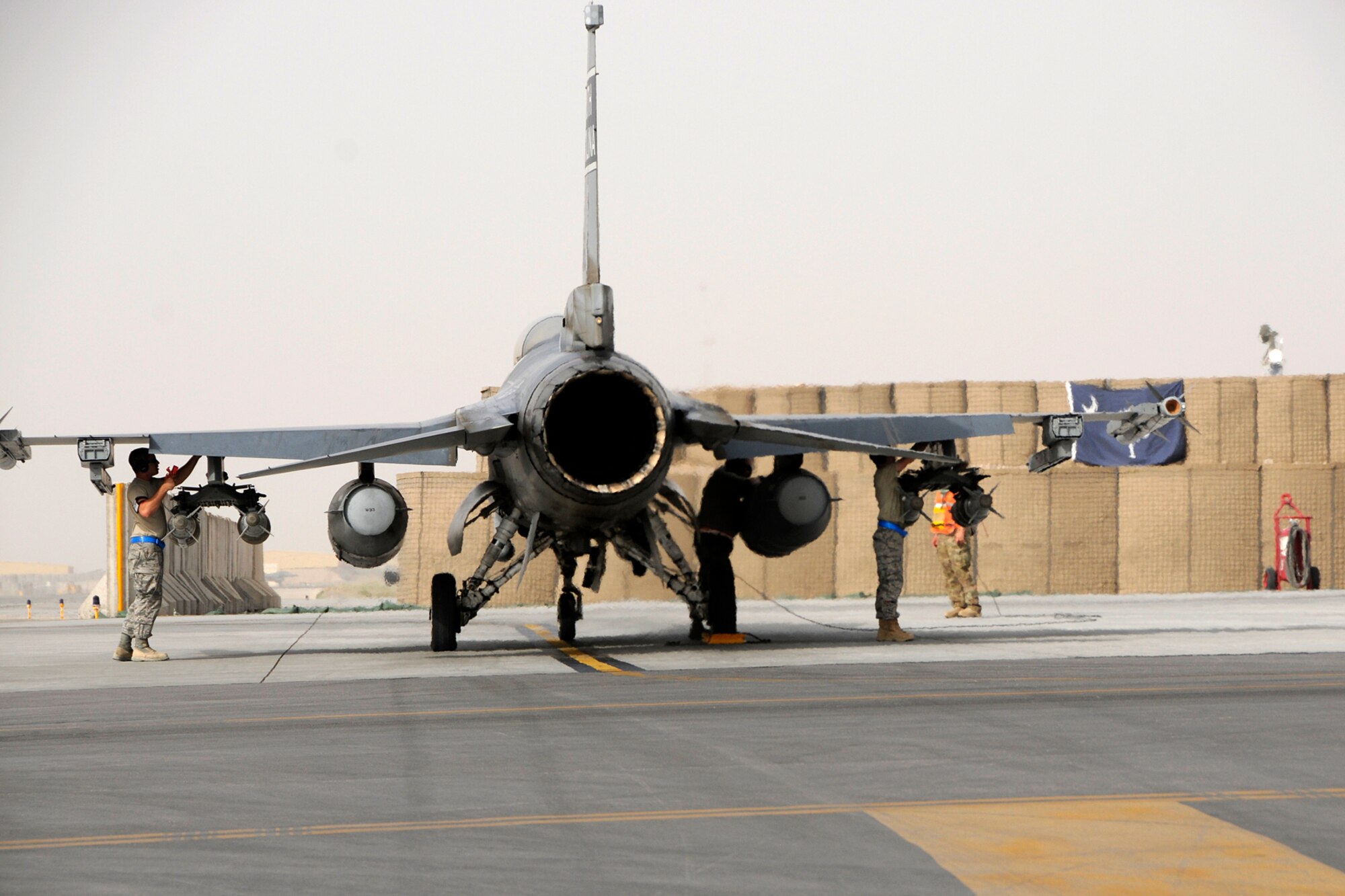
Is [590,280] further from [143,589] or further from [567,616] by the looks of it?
[143,589]

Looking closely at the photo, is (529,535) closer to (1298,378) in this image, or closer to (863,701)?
(863,701)

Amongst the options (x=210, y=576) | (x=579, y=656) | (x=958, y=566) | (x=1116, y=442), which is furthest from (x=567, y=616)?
(x=210, y=576)

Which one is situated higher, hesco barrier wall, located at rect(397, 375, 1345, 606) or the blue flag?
the blue flag

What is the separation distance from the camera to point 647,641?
62.7ft

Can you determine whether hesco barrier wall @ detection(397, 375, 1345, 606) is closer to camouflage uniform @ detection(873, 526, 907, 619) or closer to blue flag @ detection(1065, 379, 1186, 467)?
blue flag @ detection(1065, 379, 1186, 467)

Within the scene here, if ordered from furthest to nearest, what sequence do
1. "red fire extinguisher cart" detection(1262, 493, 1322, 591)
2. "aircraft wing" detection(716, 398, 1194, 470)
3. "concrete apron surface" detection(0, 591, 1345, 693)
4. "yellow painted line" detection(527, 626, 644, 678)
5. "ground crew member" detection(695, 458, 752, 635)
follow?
"red fire extinguisher cart" detection(1262, 493, 1322, 591)
"aircraft wing" detection(716, 398, 1194, 470)
"ground crew member" detection(695, 458, 752, 635)
"concrete apron surface" detection(0, 591, 1345, 693)
"yellow painted line" detection(527, 626, 644, 678)

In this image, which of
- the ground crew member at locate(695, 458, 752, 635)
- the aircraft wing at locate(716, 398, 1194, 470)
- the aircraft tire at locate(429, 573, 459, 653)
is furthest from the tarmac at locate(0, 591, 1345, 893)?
the aircraft wing at locate(716, 398, 1194, 470)

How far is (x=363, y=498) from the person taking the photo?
1778cm

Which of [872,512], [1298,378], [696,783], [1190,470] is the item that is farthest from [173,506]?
[1298,378]

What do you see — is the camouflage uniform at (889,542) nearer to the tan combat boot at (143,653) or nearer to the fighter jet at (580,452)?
the fighter jet at (580,452)

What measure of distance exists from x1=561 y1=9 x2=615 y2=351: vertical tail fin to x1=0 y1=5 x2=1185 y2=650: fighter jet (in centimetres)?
2

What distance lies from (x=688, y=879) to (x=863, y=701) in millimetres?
5496

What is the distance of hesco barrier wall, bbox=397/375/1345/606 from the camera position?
33.2 meters

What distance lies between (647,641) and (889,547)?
11.6 ft
